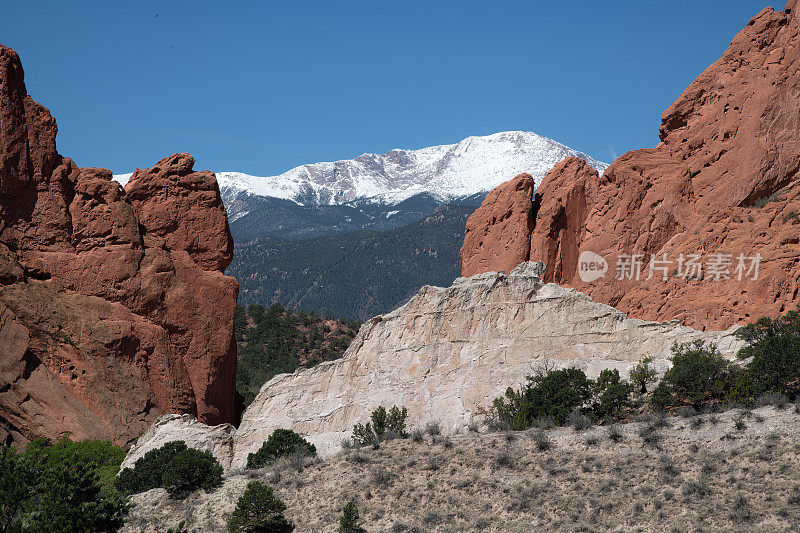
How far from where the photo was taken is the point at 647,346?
3538 centimetres

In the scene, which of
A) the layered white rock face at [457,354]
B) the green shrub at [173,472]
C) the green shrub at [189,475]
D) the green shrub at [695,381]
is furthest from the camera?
the layered white rock face at [457,354]

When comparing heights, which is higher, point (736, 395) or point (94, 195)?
point (94, 195)

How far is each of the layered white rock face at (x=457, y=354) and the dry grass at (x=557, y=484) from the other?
4.59 m

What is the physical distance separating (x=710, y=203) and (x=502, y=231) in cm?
1329

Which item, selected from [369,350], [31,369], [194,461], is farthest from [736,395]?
[31,369]

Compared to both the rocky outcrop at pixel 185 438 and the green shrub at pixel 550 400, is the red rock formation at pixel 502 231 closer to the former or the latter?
the green shrub at pixel 550 400

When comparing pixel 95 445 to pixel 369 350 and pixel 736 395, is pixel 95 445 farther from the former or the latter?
pixel 736 395

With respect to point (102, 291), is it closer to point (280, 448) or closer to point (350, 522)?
point (280, 448)

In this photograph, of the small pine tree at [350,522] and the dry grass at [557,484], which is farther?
the small pine tree at [350,522]

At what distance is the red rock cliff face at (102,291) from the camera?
121ft

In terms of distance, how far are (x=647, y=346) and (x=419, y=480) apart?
39.3 feet

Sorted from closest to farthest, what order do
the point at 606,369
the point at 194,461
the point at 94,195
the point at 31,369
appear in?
the point at 194,461 < the point at 606,369 < the point at 31,369 < the point at 94,195

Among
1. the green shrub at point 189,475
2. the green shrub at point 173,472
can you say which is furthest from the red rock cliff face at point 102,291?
the green shrub at point 189,475

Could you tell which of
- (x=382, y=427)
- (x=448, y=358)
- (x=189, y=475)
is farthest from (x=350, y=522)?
(x=448, y=358)
